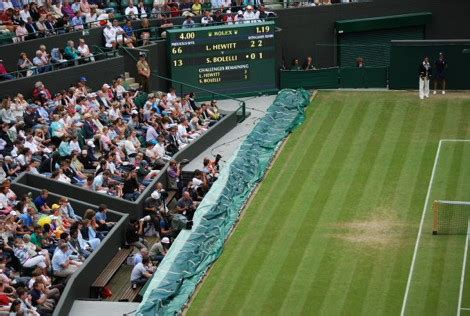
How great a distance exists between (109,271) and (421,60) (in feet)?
65.6

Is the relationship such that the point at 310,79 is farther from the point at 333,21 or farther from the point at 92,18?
the point at 92,18

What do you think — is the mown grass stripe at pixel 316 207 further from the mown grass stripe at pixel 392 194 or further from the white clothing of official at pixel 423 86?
the white clothing of official at pixel 423 86

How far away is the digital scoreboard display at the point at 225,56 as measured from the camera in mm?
43406

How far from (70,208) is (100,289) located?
306 centimetres

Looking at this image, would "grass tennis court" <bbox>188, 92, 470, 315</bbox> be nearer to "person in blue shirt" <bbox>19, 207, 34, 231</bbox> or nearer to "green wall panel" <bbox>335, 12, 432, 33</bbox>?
"person in blue shirt" <bbox>19, 207, 34, 231</bbox>

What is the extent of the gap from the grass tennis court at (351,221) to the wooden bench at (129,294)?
1.48m

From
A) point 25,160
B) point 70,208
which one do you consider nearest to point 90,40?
point 25,160

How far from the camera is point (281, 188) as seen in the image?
117 ft

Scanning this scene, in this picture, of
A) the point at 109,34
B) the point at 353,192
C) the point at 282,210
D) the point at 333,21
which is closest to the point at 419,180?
the point at 353,192

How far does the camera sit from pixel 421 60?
45.0 m

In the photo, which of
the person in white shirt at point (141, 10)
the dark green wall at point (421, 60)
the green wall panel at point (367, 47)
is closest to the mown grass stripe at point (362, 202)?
the dark green wall at point (421, 60)

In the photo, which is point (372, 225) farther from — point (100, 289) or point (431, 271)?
point (100, 289)

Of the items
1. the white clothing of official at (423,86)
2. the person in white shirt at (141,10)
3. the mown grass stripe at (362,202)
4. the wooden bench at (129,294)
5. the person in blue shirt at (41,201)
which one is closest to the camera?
the mown grass stripe at (362,202)

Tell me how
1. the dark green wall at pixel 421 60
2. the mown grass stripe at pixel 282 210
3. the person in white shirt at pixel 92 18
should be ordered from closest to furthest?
the mown grass stripe at pixel 282 210 → the person in white shirt at pixel 92 18 → the dark green wall at pixel 421 60
